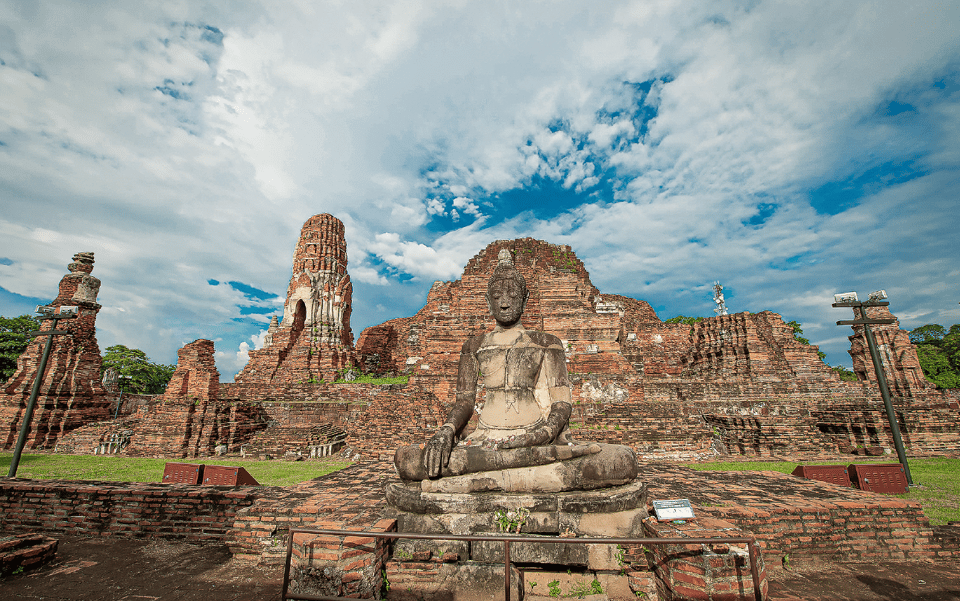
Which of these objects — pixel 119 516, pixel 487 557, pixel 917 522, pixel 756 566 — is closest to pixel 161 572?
pixel 119 516

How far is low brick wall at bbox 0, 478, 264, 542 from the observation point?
5145 millimetres

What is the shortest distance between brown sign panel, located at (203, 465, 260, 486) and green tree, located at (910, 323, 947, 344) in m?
55.5

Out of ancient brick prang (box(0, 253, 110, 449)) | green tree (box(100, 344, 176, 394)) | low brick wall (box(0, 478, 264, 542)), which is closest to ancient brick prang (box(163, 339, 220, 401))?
ancient brick prang (box(0, 253, 110, 449))

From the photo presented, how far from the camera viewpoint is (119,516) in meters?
5.30

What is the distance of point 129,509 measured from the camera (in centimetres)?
529

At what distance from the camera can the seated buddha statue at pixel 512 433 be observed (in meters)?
3.71

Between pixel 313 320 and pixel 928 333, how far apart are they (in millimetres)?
55954

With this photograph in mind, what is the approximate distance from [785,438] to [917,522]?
9.32 metres

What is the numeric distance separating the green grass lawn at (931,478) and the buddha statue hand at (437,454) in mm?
6284

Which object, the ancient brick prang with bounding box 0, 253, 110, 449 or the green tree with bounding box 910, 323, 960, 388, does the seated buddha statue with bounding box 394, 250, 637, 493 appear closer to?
the ancient brick prang with bounding box 0, 253, 110, 449

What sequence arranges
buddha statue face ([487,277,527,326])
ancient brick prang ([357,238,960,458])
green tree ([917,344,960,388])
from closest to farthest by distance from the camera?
1. buddha statue face ([487,277,527,326])
2. ancient brick prang ([357,238,960,458])
3. green tree ([917,344,960,388])

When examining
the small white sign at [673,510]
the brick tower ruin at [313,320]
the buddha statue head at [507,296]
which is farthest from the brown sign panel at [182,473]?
the brick tower ruin at [313,320]

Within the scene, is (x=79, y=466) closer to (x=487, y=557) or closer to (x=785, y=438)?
(x=487, y=557)

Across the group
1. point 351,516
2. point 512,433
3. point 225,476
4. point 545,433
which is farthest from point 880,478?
point 225,476
